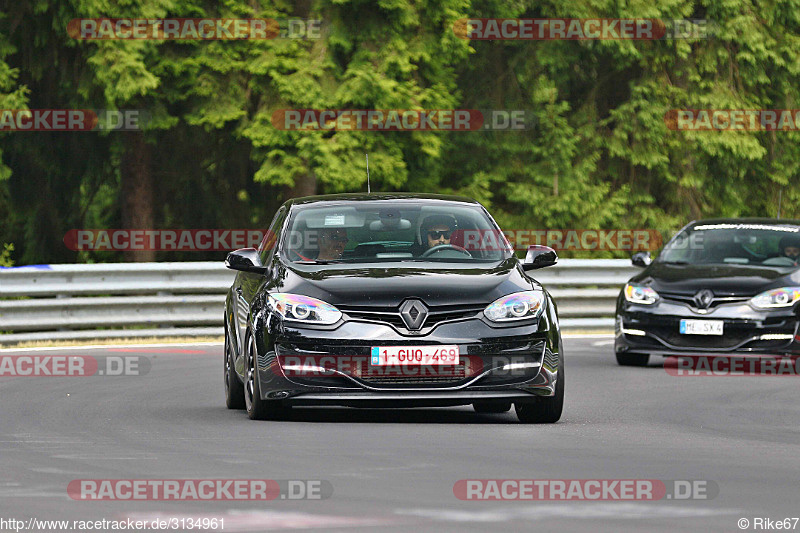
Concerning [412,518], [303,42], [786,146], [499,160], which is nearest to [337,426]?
[412,518]

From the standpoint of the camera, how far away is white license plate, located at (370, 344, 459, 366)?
35.6 feet

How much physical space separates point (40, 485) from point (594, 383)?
7607 mm

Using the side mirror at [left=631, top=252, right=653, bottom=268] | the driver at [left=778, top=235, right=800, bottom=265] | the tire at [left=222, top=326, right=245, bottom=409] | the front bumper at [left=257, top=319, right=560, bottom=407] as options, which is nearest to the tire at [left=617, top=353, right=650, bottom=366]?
the side mirror at [left=631, top=252, right=653, bottom=268]

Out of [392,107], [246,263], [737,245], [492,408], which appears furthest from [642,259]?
[392,107]

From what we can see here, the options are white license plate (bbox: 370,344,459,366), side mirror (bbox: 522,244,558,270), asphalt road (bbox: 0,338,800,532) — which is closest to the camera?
asphalt road (bbox: 0,338,800,532)

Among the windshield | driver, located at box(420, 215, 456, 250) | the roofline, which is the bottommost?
the windshield

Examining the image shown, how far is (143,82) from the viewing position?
97.5 feet

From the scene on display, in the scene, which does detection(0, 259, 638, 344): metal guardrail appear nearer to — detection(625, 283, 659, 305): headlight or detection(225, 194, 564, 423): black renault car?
detection(625, 283, 659, 305): headlight

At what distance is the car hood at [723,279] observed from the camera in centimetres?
1666

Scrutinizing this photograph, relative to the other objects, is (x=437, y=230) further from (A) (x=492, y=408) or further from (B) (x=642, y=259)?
(B) (x=642, y=259)

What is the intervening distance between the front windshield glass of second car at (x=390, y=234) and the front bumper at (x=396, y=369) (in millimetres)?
926

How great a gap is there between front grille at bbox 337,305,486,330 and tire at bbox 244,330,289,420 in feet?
2.70

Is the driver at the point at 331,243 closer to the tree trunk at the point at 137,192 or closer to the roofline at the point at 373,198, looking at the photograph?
the roofline at the point at 373,198

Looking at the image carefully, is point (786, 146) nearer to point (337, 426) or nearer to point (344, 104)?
point (344, 104)
